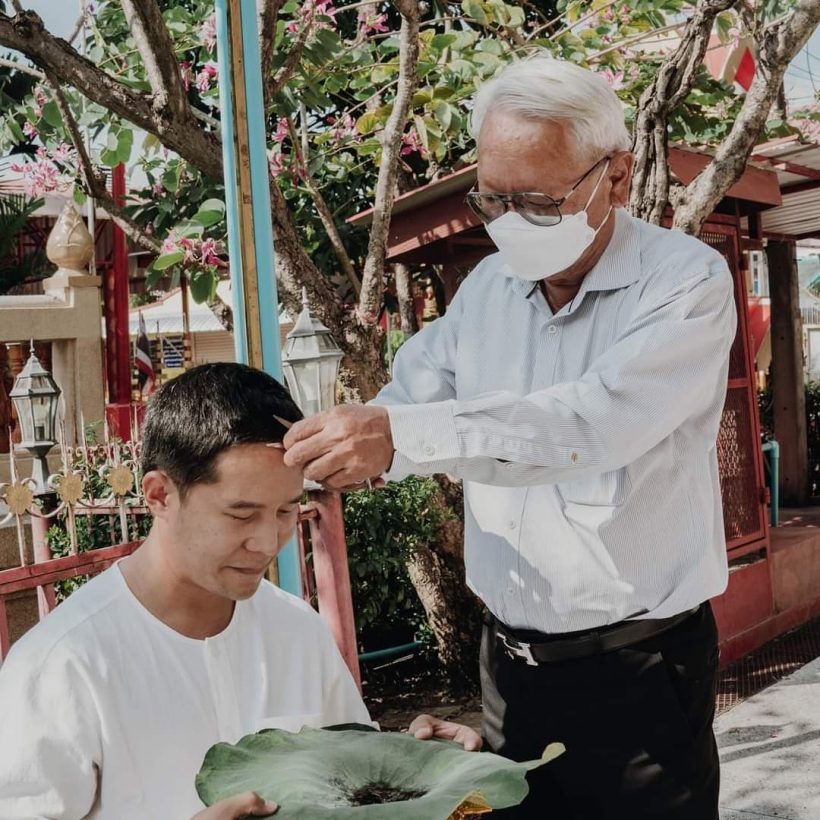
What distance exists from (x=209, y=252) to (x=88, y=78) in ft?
3.47

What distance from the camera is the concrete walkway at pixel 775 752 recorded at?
155 inches

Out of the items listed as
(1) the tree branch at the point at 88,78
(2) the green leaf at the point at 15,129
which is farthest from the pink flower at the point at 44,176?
(1) the tree branch at the point at 88,78

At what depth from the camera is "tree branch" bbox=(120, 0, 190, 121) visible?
12.9 feet

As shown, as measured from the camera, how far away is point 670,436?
196cm

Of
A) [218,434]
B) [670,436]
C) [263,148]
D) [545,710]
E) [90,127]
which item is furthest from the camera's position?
[90,127]

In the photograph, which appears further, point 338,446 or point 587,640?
point 587,640

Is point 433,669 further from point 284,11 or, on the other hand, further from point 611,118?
point 611,118

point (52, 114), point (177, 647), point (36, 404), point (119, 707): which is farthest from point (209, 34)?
point (119, 707)

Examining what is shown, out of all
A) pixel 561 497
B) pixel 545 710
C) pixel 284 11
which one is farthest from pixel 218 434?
pixel 284 11

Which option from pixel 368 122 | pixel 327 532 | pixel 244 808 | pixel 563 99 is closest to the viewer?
pixel 244 808

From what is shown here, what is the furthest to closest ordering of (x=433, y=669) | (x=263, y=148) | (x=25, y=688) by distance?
(x=433, y=669), (x=263, y=148), (x=25, y=688)

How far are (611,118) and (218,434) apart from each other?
3.11ft

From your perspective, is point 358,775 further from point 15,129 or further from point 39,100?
point 15,129

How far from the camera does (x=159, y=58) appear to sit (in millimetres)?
3936
